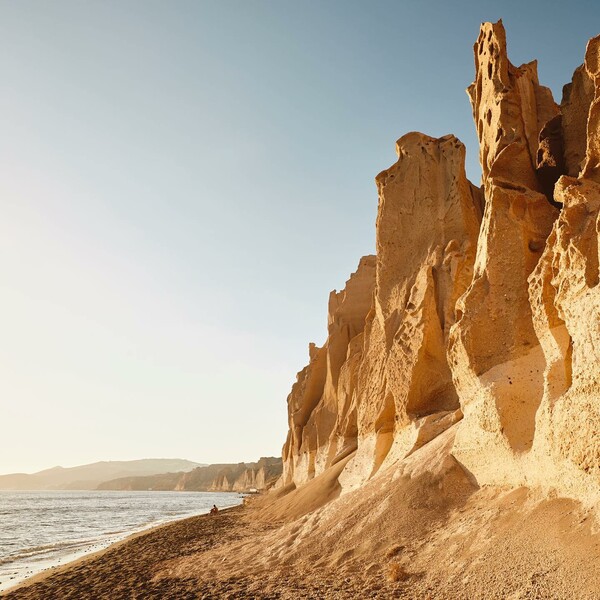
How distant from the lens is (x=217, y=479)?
12444 cm

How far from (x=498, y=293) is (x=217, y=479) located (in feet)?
408

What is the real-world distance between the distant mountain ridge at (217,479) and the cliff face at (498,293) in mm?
52241

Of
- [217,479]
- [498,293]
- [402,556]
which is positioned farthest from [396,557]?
[217,479]

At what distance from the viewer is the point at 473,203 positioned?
19.4 meters

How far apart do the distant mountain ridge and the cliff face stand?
171 ft

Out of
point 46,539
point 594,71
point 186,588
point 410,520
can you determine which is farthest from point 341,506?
point 46,539

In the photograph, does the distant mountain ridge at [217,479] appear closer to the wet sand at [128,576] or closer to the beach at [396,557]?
the wet sand at [128,576]

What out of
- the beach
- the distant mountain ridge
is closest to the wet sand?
the beach


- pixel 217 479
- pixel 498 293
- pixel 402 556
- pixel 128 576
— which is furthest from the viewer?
pixel 217 479

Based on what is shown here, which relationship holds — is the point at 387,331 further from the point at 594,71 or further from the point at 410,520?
the point at 594,71

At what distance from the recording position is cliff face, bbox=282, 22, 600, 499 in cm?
808

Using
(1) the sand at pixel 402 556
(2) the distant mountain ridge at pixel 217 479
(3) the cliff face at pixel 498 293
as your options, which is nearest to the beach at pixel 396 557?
(1) the sand at pixel 402 556

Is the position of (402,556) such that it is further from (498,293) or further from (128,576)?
(128,576)

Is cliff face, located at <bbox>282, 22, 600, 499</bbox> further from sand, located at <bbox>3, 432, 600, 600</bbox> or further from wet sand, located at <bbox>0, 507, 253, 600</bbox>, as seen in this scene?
wet sand, located at <bbox>0, 507, 253, 600</bbox>
